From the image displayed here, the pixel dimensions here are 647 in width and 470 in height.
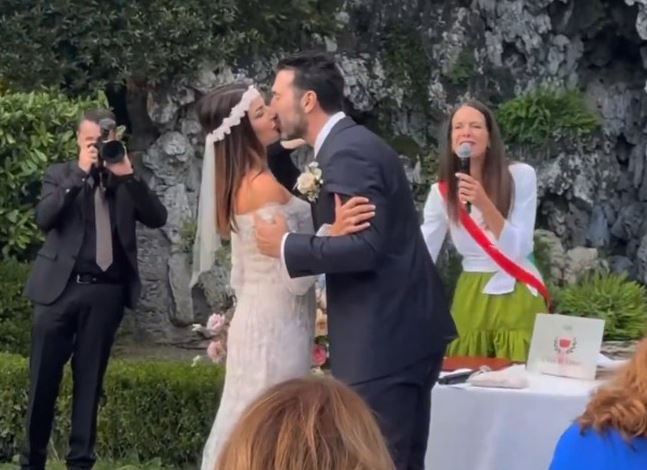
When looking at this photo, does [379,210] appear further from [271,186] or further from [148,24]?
[148,24]

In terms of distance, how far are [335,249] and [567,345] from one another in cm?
106

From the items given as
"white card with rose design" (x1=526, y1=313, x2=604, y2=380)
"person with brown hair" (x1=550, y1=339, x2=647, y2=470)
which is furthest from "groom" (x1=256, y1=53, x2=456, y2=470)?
"person with brown hair" (x1=550, y1=339, x2=647, y2=470)

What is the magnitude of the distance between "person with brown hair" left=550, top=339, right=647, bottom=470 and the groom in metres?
1.32

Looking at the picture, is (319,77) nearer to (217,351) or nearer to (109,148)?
(217,351)

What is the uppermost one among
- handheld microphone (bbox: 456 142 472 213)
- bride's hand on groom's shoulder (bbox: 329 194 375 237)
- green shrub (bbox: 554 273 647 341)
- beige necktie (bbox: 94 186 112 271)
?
handheld microphone (bbox: 456 142 472 213)

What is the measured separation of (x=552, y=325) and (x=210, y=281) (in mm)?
6479

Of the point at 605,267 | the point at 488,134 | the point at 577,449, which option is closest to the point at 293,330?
the point at 488,134

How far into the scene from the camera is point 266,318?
445 centimetres

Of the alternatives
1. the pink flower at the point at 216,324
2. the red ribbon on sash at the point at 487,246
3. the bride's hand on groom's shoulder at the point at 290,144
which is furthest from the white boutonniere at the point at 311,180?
the red ribbon on sash at the point at 487,246

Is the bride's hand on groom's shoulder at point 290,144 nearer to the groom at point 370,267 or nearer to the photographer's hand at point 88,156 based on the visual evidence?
the groom at point 370,267

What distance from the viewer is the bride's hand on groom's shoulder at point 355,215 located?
380 cm

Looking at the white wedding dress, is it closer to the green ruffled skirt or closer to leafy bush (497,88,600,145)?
the green ruffled skirt

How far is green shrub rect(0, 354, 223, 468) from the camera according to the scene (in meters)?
6.55

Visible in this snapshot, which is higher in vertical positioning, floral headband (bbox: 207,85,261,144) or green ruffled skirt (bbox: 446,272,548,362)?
floral headband (bbox: 207,85,261,144)
